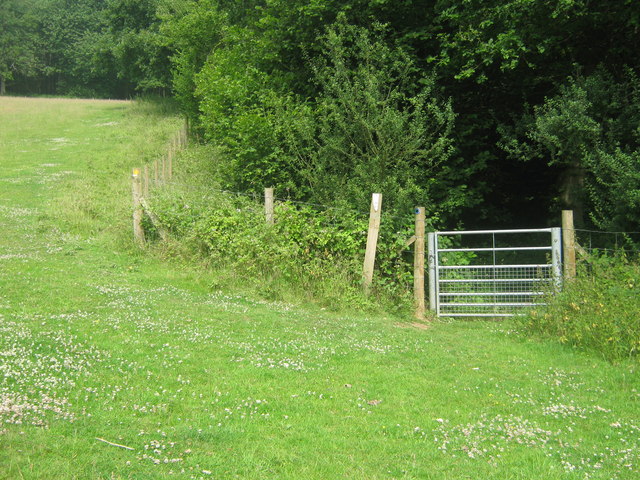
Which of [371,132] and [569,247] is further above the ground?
[371,132]

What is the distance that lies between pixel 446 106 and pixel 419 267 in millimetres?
5199

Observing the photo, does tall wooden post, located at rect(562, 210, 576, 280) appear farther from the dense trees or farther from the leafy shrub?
the leafy shrub

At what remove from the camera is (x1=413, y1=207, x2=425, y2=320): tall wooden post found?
38.3ft

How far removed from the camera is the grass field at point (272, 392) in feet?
15.5

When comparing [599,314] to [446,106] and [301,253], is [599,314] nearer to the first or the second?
[301,253]

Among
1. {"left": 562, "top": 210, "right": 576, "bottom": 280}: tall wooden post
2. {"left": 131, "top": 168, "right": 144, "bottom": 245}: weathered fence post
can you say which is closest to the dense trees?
{"left": 562, "top": 210, "right": 576, "bottom": 280}: tall wooden post

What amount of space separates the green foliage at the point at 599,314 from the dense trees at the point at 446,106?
2802 mm

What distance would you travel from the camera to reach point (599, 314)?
8.70 meters

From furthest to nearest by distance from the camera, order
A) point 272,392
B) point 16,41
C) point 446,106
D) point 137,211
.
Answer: point 16,41
point 137,211
point 446,106
point 272,392

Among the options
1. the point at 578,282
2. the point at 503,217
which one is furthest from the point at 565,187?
the point at 578,282

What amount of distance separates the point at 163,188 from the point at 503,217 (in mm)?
11482

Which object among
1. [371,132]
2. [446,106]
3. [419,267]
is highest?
[446,106]

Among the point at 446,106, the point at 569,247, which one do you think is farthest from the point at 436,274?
the point at 446,106

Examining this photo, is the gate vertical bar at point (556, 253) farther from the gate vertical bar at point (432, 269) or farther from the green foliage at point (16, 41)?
the green foliage at point (16, 41)
